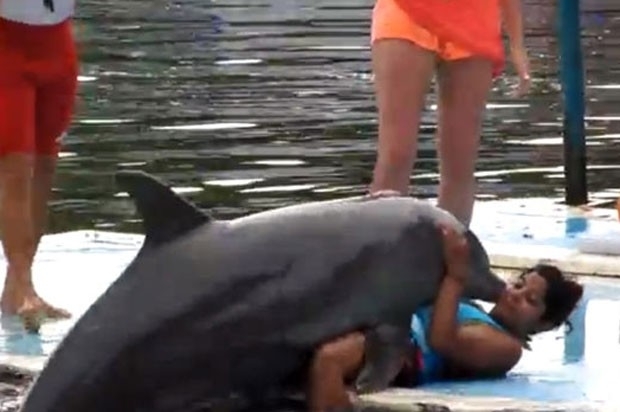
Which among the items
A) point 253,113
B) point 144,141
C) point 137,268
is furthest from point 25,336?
point 253,113

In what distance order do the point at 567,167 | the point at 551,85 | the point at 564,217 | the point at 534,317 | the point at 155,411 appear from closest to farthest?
the point at 155,411, the point at 534,317, the point at 564,217, the point at 567,167, the point at 551,85

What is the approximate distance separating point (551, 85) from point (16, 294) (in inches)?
598

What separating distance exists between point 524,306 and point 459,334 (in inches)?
15.0

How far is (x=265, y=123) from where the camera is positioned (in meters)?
19.3

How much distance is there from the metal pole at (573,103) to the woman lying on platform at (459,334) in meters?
3.86

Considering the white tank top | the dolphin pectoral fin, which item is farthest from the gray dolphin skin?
the white tank top

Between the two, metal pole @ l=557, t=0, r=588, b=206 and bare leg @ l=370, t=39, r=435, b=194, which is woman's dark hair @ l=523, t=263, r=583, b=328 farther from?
metal pole @ l=557, t=0, r=588, b=206

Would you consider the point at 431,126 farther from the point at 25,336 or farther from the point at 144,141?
the point at 25,336

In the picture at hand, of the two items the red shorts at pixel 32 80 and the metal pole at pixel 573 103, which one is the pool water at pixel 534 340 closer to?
the red shorts at pixel 32 80

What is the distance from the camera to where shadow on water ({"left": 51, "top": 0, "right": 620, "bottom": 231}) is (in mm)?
15250

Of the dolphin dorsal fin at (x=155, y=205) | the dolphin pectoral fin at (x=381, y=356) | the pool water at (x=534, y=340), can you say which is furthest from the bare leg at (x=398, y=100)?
the dolphin dorsal fin at (x=155, y=205)

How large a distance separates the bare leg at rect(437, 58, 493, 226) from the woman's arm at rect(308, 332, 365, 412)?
2.01 metres

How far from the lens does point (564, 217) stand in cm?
1101

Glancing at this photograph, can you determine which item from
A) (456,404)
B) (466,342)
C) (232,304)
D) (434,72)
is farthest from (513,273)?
(232,304)
